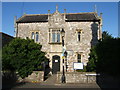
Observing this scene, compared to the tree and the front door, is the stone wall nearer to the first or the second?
the front door

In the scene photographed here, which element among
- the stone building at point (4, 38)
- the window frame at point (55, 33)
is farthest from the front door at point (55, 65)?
the stone building at point (4, 38)

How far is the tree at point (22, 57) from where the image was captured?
630 inches

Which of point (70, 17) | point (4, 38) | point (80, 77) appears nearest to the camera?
point (80, 77)

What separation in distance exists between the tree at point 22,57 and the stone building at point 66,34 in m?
5.19

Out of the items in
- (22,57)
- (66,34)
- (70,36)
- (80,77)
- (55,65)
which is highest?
(66,34)

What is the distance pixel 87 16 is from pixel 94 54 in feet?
27.8

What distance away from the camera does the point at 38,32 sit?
23.1 metres

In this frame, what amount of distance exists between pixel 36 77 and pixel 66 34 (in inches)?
368

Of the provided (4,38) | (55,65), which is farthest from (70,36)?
(4,38)

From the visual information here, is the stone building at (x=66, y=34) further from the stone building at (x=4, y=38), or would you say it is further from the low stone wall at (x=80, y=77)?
the low stone wall at (x=80, y=77)

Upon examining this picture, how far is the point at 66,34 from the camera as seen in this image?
22.5m

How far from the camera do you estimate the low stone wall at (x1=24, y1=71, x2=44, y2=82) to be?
623 inches

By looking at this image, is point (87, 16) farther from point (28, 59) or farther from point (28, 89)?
point (28, 89)

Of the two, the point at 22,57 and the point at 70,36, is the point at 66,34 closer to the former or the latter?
the point at 70,36
